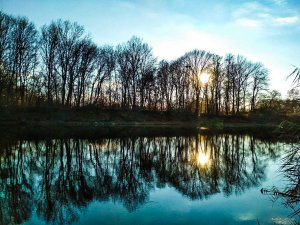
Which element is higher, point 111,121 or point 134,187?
point 111,121

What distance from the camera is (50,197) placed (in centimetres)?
1002

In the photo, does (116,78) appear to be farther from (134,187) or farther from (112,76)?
(134,187)

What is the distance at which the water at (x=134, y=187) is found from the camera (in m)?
8.49

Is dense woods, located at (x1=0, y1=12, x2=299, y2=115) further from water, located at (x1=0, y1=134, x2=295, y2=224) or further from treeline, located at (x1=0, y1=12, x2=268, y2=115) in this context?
water, located at (x1=0, y1=134, x2=295, y2=224)

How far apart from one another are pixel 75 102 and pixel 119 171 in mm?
46918

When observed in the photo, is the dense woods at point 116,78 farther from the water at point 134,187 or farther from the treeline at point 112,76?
the water at point 134,187

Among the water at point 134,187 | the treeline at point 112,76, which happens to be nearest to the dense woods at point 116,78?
the treeline at point 112,76

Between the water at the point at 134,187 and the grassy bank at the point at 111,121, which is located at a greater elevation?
the grassy bank at the point at 111,121

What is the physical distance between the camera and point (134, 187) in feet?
38.6

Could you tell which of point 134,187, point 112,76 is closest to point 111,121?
point 112,76

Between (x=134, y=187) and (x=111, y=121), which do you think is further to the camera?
(x=111, y=121)

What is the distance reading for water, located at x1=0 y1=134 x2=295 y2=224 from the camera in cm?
849

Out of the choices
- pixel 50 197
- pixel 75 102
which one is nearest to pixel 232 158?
pixel 50 197

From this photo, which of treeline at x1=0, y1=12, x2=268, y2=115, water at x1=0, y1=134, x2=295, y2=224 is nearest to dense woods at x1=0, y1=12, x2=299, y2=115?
treeline at x1=0, y1=12, x2=268, y2=115
